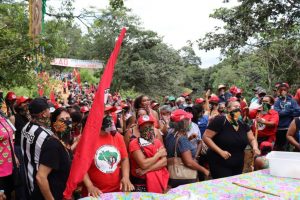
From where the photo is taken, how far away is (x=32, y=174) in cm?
282

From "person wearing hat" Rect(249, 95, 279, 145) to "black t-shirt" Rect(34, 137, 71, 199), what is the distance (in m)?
3.78

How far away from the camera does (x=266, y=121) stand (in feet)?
18.1

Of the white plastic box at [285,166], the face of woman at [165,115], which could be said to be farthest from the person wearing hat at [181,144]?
the face of woman at [165,115]

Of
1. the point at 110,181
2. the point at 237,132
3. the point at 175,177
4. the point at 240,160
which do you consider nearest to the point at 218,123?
the point at 237,132

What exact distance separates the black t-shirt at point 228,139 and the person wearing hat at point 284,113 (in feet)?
7.98

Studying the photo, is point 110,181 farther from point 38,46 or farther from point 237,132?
point 38,46

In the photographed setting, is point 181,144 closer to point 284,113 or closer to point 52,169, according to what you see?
point 52,169

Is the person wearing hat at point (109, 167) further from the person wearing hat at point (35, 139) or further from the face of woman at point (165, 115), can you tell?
the face of woman at point (165, 115)

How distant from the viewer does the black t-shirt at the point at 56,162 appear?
2.62m

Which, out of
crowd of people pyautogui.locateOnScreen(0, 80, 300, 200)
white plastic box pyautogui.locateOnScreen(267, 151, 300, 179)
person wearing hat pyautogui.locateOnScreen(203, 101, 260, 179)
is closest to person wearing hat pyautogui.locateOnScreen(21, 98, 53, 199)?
crowd of people pyautogui.locateOnScreen(0, 80, 300, 200)

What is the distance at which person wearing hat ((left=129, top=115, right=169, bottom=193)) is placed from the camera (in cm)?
324

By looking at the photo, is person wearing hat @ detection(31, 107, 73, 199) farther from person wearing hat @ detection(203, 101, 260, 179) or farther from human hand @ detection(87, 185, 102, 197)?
person wearing hat @ detection(203, 101, 260, 179)

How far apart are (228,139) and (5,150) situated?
252 centimetres

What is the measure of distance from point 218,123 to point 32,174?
6.89 feet
